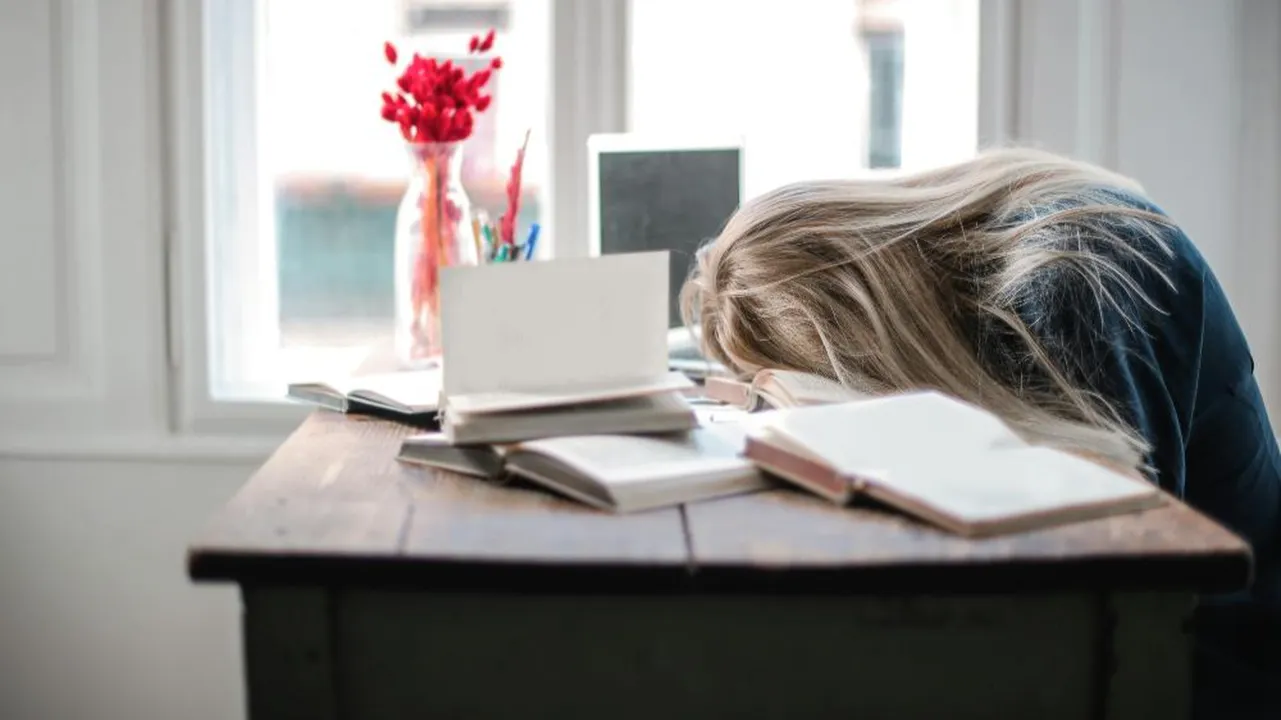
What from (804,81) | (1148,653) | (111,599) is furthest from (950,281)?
(111,599)

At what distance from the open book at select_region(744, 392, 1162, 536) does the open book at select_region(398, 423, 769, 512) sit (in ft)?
0.13

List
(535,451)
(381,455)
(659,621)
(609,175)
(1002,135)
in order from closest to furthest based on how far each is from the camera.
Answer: (659,621), (535,451), (381,455), (609,175), (1002,135)

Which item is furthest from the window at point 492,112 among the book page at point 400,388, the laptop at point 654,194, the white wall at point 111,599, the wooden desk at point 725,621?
the wooden desk at point 725,621

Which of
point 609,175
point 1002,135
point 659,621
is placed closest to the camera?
point 659,621

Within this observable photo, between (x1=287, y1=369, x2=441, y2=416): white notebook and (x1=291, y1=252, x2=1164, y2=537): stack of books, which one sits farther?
(x1=287, y1=369, x2=441, y2=416): white notebook

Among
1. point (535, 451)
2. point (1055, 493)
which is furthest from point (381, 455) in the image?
point (1055, 493)

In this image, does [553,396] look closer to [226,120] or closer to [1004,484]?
[1004,484]

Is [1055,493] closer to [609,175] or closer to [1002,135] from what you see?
[609,175]

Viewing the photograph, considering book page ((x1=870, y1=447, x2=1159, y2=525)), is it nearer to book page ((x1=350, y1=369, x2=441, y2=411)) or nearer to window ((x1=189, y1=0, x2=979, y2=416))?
book page ((x1=350, y1=369, x2=441, y2=411))

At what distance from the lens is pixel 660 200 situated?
1.75 m

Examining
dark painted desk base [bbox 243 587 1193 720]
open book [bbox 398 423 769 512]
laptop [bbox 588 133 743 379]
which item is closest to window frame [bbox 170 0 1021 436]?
laptop [bbox 588 133 743 379]

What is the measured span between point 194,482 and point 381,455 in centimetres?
110

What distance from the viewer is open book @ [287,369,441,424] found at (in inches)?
50.8

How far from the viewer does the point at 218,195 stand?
6.85ft
